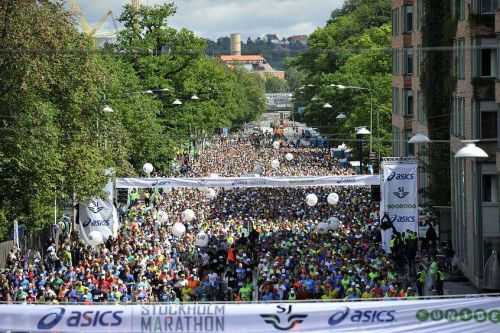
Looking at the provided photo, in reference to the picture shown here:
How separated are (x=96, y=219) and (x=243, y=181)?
323 inches

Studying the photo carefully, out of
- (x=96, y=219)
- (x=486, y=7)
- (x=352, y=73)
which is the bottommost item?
(x=96, y=219)

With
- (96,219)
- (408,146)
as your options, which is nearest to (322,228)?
(96,219)

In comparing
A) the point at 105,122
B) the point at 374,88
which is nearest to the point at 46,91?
the point at 105,122

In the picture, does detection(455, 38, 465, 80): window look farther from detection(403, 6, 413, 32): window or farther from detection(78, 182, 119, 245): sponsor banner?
detection(403, 6, 413, 32): window

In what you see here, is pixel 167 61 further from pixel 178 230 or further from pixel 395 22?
pixel 178 230

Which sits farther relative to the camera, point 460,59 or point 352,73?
point 352,73

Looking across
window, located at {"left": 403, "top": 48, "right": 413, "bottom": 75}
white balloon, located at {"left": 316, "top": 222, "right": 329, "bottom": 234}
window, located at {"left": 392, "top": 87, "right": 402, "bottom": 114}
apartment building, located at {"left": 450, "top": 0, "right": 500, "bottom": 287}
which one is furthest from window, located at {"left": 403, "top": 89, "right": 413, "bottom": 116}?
apartment building, located at {"left": 450, "top": 0, "right": 500, "bottom": 287}

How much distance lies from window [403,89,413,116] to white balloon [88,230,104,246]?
93.5 ft

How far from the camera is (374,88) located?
83500mm

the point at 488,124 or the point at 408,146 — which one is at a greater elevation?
the point at 488,124

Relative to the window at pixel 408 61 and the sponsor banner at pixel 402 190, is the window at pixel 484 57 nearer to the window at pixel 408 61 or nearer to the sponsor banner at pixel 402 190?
the sponsor banner at pixel 402 190

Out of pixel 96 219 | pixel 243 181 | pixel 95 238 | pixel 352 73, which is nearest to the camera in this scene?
pixel 95 238

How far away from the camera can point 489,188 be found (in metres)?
40.7

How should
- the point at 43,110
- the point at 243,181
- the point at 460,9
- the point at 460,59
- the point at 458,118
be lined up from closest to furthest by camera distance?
the point at 43,110 → the point at 460,59 → the point at 460,9 → the point at 458,118 → the point at 243,181
